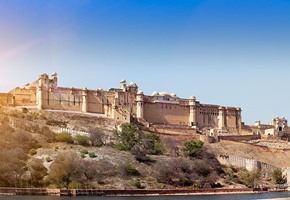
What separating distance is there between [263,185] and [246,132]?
839 inches

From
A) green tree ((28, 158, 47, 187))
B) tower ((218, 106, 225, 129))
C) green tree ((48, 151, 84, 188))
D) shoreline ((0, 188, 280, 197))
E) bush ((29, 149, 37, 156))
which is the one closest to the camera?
shoreline ((0, 188, 280, 197))

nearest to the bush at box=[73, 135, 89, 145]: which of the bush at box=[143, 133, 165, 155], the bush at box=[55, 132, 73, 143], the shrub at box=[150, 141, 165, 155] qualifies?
the bush at box=[55, 132, 73, 143]

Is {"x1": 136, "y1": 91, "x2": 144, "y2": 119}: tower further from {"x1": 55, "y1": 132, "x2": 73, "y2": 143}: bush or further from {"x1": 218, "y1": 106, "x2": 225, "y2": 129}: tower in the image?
{"x1": 55, "y1": 132, "x2": 73, "y2": 143}: bush

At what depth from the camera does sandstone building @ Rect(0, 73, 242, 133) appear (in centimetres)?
5525

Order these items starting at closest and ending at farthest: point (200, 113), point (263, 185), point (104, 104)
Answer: point (263, 185) < point (104, 104) < point (200, 113)

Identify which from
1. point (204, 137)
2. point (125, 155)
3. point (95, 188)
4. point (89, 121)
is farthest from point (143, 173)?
point (204, 137)

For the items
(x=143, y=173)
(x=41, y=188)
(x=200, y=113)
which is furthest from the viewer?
(x=200, y=113)

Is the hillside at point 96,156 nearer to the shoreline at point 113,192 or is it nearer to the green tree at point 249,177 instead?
the green tree at point 249,177

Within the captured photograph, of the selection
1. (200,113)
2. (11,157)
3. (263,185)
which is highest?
(200,113)

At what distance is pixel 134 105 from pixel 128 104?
37.7 inches

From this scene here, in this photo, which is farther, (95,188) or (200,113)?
(200,113)

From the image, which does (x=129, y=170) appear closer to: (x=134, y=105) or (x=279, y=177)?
(x=279, y=177)

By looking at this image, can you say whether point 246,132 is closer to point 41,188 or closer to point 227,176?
point 227,176

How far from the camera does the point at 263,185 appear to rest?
46938mm
